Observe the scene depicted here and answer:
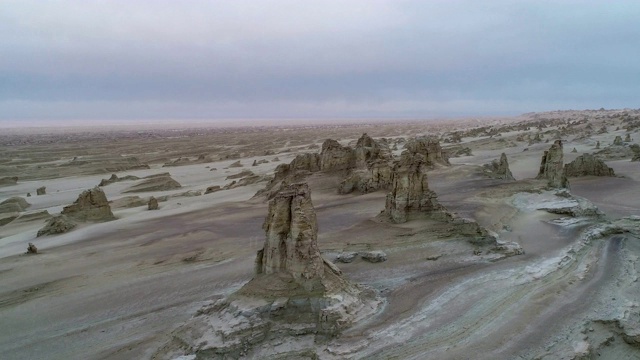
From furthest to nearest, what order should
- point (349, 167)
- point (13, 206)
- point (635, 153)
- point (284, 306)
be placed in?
point (635, 153), point (13, 206), point (349, 167), point (284, 306)

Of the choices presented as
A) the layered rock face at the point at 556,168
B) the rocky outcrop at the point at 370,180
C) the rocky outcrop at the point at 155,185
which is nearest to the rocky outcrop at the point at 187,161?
the rocky outcrop at the point at 155,185

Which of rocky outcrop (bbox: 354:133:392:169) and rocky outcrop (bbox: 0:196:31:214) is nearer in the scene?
rocky outcrop (bbox: 354:133:392:169)

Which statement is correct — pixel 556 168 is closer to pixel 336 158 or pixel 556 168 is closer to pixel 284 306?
pixel 336 158

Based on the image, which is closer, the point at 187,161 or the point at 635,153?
the point at 635,153

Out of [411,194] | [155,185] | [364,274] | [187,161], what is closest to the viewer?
[364,274]

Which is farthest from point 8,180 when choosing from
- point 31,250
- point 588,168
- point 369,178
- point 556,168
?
point 588,168

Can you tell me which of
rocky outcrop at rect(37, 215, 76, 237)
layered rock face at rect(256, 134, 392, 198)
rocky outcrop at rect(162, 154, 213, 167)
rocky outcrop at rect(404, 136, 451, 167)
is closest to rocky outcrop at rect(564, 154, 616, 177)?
rocky outcrop at rect(404, 136, 451, 167)

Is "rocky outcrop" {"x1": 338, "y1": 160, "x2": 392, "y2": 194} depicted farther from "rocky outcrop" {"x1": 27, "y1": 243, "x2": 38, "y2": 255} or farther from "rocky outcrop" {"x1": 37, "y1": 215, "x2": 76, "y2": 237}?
"rocky outcrop" {"x1": 27, "y1": 243, "x2": 38, "y2": 255}
